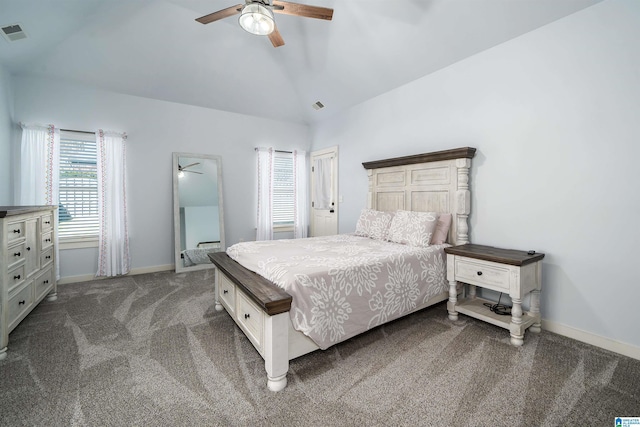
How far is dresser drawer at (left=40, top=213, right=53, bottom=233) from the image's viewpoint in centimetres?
279

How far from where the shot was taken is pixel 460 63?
9.82ft

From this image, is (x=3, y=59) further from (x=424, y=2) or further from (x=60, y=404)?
(x=424, y=2)

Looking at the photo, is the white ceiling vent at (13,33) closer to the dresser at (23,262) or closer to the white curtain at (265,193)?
the dresser at (23,262)

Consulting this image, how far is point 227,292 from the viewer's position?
8.22ft

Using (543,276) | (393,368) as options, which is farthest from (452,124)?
(393,368)

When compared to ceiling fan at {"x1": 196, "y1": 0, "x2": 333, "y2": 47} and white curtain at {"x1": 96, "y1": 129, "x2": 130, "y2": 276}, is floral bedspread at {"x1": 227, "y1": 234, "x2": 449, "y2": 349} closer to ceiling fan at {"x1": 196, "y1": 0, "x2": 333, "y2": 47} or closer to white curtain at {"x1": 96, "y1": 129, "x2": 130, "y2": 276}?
ceiling fan at {"x1": 196, "y1": 0, "x2": 333, "y2": 47}

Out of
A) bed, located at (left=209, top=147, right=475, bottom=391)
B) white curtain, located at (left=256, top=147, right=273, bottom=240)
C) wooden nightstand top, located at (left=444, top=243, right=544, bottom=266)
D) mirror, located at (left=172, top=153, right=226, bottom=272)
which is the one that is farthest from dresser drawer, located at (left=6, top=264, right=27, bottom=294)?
wooden nightstand top, located at (left=444, top=243, right=544, bottom=266)

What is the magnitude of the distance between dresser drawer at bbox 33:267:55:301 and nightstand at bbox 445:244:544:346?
13.0 ft

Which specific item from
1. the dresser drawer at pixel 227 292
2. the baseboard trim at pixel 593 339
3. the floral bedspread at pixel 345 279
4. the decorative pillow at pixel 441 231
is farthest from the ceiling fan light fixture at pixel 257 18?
the baseboard trim at pixel 593 339

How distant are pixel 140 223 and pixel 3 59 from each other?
234cm

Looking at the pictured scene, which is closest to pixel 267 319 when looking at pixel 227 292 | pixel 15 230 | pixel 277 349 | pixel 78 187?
pixel 277 349

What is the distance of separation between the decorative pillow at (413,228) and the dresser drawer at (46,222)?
3.70 metres

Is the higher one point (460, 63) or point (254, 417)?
point (460, 63)

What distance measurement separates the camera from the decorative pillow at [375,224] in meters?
3.32
